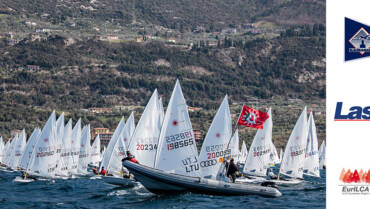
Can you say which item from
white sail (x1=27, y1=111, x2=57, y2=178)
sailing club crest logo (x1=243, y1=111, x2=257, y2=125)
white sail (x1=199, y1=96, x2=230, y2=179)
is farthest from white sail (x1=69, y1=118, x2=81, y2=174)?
sailing club crest logo (x1=243, y1=111, x2=257, y2=125)

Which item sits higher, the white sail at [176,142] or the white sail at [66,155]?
the white sail at [176,142]

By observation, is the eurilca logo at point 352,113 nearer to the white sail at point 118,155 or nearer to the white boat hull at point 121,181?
the white boat hull at point 121,181

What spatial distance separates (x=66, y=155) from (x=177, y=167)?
3370cm

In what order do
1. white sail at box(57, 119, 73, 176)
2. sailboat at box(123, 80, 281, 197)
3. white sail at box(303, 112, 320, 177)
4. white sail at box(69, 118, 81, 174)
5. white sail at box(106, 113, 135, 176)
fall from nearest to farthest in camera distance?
sailboat at box(123, 80, 281, 197) → white sail at box(106, 113, 135, 176) → white sail at box(303, 112, 320, 177) → white sail at box(57, 119, 73, 176) → white sail at box(69, 118, 81, 174)

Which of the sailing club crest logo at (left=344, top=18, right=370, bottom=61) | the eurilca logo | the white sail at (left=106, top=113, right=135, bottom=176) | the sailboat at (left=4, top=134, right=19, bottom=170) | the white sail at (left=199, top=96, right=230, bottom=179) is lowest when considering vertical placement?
the sailboat at (left=4, top=134, right=19, bottom=170)

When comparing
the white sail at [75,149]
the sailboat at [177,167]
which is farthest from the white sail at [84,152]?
the sailboat at [177,167]

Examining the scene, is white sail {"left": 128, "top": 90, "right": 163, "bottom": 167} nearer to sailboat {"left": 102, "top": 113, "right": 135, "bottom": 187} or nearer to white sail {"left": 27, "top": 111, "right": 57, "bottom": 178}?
sailboat {"left": 102, "top": 113, "right": 135, "bottom": 187}

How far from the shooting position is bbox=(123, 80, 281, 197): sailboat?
41.1 m

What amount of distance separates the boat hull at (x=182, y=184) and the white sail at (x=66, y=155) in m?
28.9

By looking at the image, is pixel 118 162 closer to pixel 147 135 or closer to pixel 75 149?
pixel 147 135

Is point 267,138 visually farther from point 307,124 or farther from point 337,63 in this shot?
point 337,63

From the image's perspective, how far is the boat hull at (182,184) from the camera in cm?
4094

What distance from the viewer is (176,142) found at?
138 ft

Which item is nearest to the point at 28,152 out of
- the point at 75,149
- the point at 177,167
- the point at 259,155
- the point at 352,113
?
the point at 75,149
